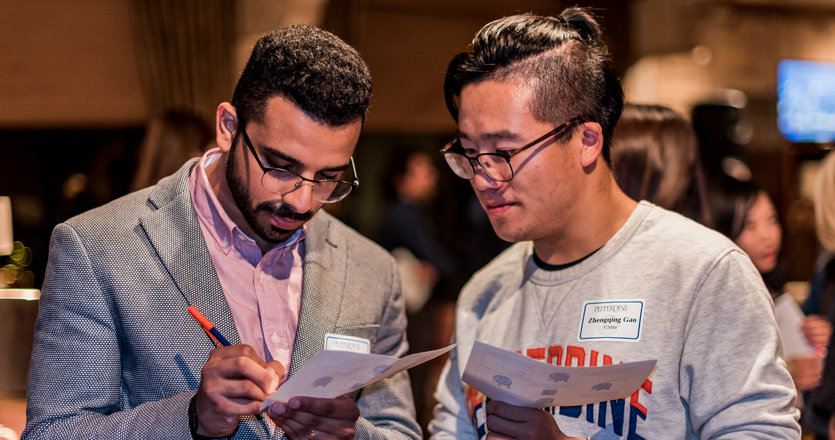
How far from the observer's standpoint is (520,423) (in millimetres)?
1518

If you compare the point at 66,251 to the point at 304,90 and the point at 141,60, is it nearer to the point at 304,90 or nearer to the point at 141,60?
the point at 304,90

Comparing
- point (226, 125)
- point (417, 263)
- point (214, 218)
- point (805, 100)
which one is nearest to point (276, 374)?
point (214, 218)

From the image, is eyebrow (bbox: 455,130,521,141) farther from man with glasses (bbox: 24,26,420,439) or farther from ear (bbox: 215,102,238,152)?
ear (bbox: 215,102,238,152)

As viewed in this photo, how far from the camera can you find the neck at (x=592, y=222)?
5.94 feet

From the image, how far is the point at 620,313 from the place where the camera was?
1.69 meters

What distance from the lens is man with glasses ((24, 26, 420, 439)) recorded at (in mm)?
1514

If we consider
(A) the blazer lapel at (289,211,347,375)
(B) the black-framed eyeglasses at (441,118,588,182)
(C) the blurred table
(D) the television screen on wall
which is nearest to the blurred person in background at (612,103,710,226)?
(B) the black-framed eyeglasses at (441,118,588,182)

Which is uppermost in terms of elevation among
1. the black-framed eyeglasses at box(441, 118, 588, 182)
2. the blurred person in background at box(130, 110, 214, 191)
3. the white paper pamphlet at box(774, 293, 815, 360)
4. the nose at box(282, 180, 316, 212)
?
the black-framed eyeglasses at box(441, 118, 588, 182)

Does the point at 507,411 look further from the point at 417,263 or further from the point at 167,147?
the point at 417,263

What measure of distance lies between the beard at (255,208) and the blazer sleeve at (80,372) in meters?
0.34

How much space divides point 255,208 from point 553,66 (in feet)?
2.56

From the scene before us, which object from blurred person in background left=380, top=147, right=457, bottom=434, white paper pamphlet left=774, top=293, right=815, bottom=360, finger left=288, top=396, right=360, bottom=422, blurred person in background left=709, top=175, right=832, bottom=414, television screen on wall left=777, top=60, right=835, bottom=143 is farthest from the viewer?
television screen on wall left=777, top=60, right=835, bottom=143

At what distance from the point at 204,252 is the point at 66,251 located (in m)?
0.29

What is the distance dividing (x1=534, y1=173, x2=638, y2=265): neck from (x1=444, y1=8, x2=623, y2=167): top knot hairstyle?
11 cm
